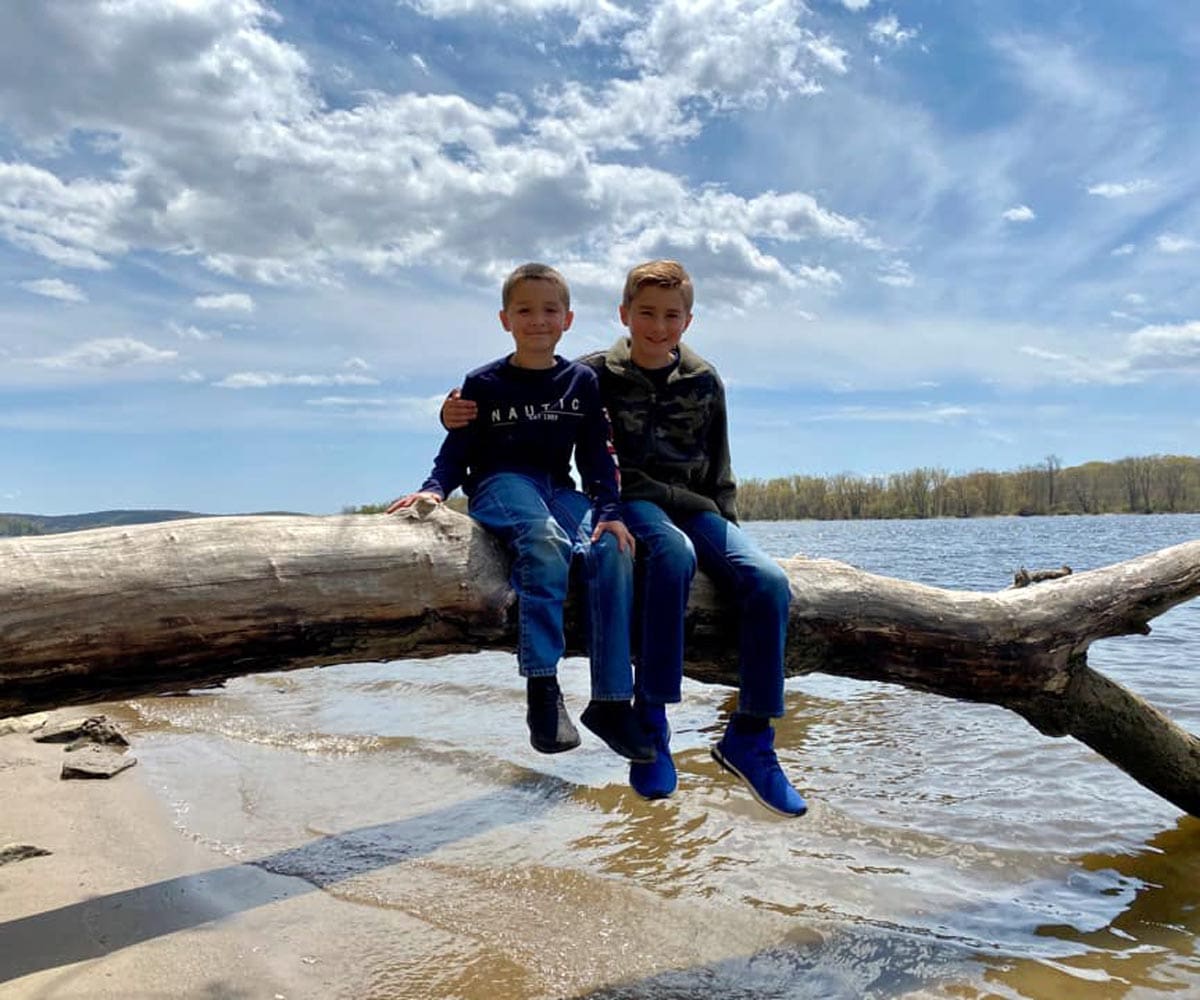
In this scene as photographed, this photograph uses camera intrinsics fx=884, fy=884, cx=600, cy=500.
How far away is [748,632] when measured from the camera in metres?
3.54

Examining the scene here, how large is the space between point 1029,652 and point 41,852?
211 inches

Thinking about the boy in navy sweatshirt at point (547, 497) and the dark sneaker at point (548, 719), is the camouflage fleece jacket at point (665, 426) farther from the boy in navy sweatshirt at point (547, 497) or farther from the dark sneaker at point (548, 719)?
the dark sneaker at point (548, 719)

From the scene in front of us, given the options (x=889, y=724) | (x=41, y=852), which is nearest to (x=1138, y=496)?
(x=889, y=724)

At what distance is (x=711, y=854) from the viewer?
509cm

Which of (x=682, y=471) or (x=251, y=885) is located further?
(x=251, y=885)

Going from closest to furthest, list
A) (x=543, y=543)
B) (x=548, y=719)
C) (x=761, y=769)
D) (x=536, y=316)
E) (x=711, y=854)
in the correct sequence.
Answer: (x=548, y=719) < (x=543, y=543) < (x=761, y=769) < (x=536, y=316) < (x=711, y=854)

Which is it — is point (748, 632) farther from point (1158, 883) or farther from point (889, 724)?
point (889, 724)

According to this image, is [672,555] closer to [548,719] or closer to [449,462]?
[548,719]

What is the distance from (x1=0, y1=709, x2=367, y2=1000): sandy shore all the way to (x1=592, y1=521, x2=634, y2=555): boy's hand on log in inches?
81.6

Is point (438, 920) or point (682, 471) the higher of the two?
point (682, 471)

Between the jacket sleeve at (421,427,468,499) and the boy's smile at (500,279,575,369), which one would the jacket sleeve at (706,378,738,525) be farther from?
the jacket sleeve at (421,427,468,499)

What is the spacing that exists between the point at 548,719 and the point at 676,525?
1006 millimetres

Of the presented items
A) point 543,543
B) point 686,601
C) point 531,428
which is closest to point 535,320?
point 531,428

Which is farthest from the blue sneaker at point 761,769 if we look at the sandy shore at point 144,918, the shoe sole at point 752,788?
the sandy shore at point 144,918
